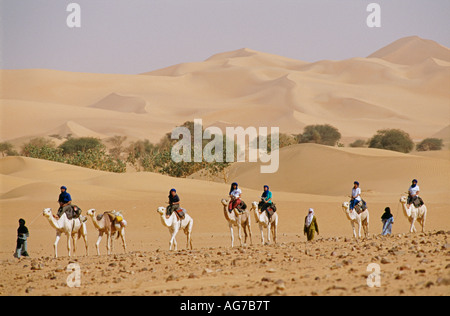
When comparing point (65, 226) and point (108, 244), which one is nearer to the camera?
point (65, 226)

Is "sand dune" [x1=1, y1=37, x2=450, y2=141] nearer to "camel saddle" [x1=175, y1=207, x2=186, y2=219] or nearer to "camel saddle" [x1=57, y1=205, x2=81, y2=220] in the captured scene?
"camel saddle" [x1=175, y1=207, x2=186, y2=219]

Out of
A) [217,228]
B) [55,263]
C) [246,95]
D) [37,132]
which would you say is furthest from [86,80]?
[55,263]

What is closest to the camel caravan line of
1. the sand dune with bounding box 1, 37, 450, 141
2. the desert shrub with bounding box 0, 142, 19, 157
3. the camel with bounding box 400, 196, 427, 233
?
the camel with bounding box 400, 196, 427, 233

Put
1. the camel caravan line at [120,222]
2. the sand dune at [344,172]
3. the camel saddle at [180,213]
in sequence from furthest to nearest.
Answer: the sand dune at [344,172] → the camel saddle at [180,213] → the camel caravan line at [120,222]

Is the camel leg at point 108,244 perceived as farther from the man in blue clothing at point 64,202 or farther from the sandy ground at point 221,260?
the man in blue clothing at point 64,202

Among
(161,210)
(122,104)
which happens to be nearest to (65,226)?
(161,210)

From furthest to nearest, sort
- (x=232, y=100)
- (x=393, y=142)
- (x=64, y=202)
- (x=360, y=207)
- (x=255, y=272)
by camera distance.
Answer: (x=232, y=100)
(x=393, y=142)
(x=360, y=207)
(x=64, y=202)
(x=255, y=272)

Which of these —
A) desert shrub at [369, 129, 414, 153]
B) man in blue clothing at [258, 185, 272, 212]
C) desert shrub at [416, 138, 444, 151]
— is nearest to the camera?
man in blue clothing at [258, 185, 272, 212]

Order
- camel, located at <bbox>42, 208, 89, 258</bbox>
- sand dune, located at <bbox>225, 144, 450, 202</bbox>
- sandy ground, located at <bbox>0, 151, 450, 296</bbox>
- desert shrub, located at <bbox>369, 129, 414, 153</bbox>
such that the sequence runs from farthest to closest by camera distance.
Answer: desert shrub, located at <bbox>369, 129, 414, 153</bbox> → sand dune, located at <bbox>225, 144, 450, 202</bbox> → camel, located at <bbox>42, 208, 89, 258</bbox> → sandy ground, located at <bbox>0, 151, 450, 296</bbox>

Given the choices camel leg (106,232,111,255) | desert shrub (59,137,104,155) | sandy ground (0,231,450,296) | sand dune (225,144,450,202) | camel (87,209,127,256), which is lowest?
sandy ground (0,231,450,296)

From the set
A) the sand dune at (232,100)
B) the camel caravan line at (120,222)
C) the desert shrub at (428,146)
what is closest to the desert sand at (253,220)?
the camel caravan line at (120,222)

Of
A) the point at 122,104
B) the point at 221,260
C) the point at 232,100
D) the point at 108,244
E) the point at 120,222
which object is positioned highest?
the point at 232,100

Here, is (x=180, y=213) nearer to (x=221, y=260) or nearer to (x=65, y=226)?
(x=65, y=226)

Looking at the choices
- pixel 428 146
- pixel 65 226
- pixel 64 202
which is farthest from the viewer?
pixel 428 146
